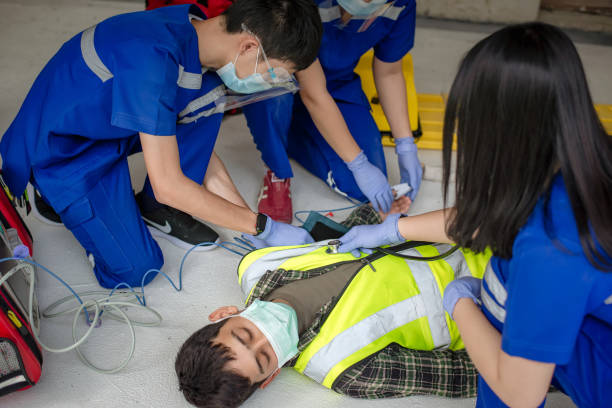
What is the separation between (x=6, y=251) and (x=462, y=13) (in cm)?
338

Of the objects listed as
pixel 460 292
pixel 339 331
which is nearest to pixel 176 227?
pixel 339 331

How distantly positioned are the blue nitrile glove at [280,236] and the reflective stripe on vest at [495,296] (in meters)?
0.69

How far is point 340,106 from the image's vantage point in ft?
7.39

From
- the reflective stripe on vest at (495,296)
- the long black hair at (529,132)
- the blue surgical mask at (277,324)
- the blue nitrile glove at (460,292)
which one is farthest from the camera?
the blue surgical mask at (277,324)

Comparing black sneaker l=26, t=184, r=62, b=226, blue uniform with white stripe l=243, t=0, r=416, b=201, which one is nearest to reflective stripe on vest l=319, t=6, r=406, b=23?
blue uniform with white stripe l=243, t=0, r=416, b=201

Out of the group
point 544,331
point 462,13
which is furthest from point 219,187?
point 462,13

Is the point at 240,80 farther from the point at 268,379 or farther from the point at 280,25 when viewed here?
the point at 268,379

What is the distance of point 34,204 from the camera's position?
198cm

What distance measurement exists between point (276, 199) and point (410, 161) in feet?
1.69

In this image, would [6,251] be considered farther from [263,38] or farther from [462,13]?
[462,13]

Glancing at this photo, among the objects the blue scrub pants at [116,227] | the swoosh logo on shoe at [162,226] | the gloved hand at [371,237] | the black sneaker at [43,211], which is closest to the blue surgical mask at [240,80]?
the blue scrub pants at [116,227]

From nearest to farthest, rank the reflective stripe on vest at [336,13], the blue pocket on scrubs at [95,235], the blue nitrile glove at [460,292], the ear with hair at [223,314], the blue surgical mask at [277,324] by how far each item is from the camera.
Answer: the blue nitrile glove at [460,292] → the blue surgical mask at [277,324] → the ear with hair at [223,314] → the blue pocket on scrubs at [95,235] → the reflective stripe on vest at [336,13]

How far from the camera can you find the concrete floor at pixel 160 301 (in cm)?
145

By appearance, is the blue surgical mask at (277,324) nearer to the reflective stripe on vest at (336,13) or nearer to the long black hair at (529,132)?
the long black hair at (529,132)
